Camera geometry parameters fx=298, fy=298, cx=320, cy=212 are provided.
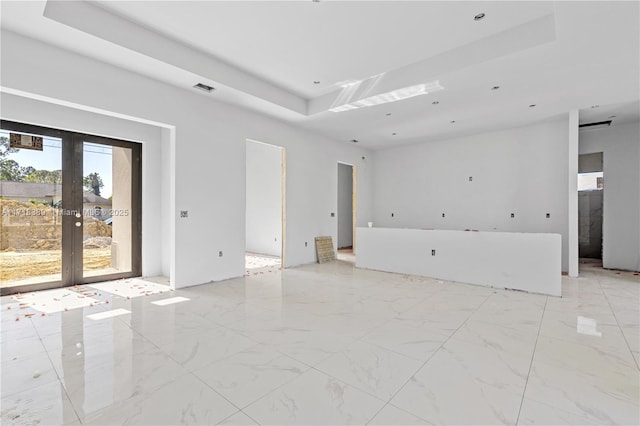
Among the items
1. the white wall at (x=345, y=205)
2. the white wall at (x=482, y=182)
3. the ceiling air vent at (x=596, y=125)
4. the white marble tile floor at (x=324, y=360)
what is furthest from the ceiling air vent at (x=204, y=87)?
the ceiling air vent at (x=596, y=125)

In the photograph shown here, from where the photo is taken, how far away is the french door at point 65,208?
14.3ft

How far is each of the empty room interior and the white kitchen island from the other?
34 millimetres

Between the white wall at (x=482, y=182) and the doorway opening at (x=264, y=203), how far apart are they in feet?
10.1

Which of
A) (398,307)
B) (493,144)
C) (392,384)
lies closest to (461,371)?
(392,384)

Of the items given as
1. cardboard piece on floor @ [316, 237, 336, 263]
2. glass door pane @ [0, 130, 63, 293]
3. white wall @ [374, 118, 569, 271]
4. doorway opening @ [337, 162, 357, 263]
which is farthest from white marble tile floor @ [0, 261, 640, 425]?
doorway opening @ [337, 162, 357, 263]

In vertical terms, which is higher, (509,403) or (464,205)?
(464,205)

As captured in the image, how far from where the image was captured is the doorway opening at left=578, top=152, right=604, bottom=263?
289 inches

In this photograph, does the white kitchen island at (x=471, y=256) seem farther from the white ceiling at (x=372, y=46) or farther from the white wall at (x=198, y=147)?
the white ceiling at (x=372, y=46)

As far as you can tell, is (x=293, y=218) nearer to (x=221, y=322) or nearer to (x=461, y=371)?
(x=221, y=322)

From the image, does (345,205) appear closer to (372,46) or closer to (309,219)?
(309,219)

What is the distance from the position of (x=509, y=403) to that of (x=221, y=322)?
2.73 m

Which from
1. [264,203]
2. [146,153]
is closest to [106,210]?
[146,153]

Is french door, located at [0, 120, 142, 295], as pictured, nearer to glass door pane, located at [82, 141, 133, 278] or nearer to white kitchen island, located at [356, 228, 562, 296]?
glass door pane, located at [82, 141, 133, 278]

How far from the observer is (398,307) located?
388cm
